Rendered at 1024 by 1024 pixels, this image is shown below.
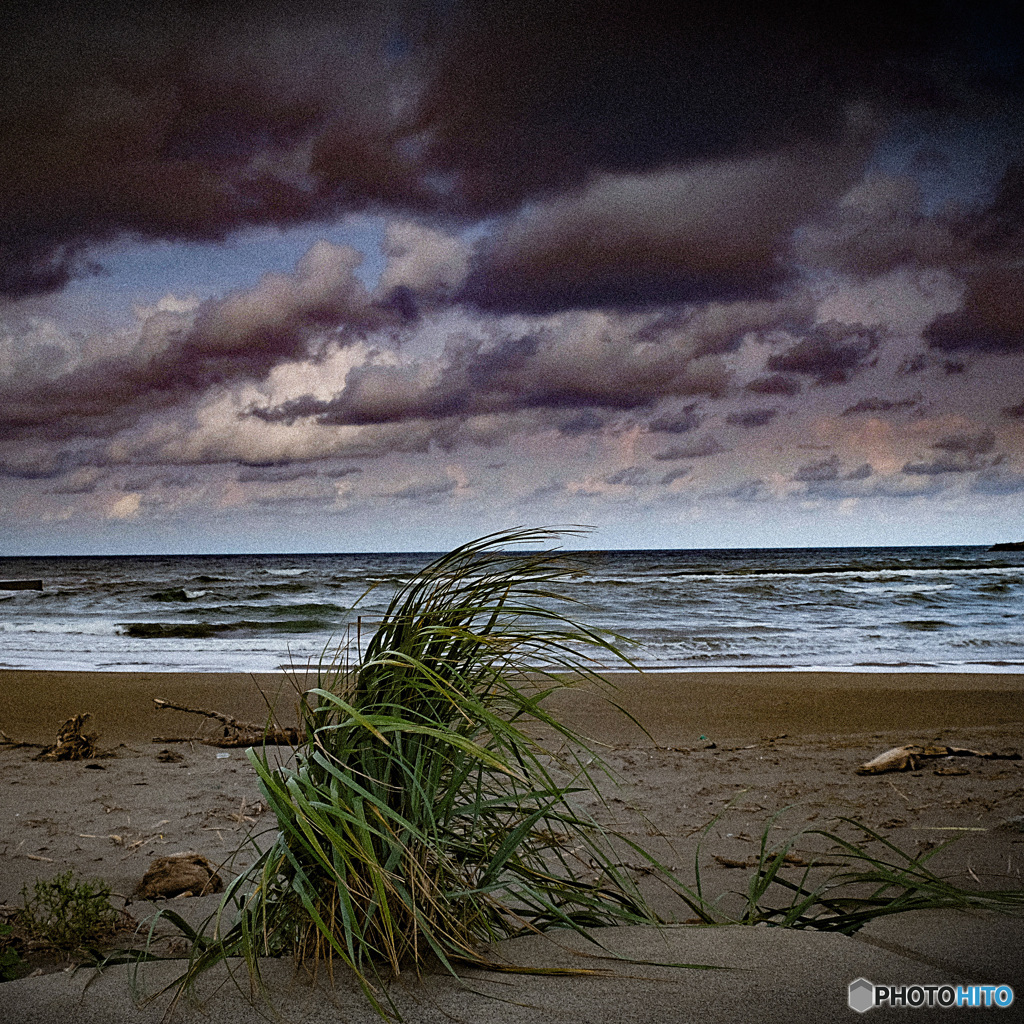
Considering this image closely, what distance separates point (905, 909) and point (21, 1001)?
2.02m

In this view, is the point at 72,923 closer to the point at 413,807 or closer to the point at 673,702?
the point at 413,807

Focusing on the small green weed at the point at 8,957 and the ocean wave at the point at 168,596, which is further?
the ocean wave at the point at 168,596

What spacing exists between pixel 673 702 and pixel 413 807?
7408mm

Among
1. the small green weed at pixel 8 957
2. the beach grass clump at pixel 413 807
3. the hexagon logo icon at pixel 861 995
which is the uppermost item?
the beach grass clump at pixel 413 807

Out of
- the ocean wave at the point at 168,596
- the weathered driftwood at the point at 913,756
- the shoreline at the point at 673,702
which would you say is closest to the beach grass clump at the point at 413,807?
the weathered driftwood at the point at 913,756

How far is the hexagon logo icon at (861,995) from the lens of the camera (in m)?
1.44

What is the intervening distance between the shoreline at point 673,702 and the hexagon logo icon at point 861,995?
4.44 m

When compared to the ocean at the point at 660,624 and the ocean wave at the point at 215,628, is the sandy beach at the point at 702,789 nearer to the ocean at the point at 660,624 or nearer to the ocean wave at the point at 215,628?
the ocean at the point at 660,624

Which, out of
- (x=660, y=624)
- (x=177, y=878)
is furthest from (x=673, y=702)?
(x=660, y=624)

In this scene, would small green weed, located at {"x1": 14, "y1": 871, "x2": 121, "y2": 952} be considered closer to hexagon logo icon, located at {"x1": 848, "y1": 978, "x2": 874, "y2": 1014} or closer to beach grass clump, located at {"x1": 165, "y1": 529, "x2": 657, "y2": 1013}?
beach grass clump, located at {"x1": 165, "y1": 529, "x2": 657, "y2": 1013}

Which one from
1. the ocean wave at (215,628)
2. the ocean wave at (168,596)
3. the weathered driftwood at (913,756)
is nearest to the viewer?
the weathered driftwood at (913,756)

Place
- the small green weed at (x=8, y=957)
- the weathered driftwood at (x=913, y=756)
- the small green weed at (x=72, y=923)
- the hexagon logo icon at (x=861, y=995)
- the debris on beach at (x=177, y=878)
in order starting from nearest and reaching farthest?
the hexagon logo icon at (x=861, y=995) → the small green weed at (x=8, y=957) → the small green weed at (x=72, y=923) → the debris on beach at (x=177, y=878) → the weathered driftwood at (x=913, y=756)

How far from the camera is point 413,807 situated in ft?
5.30

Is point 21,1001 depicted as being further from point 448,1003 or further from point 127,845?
point 127,845
